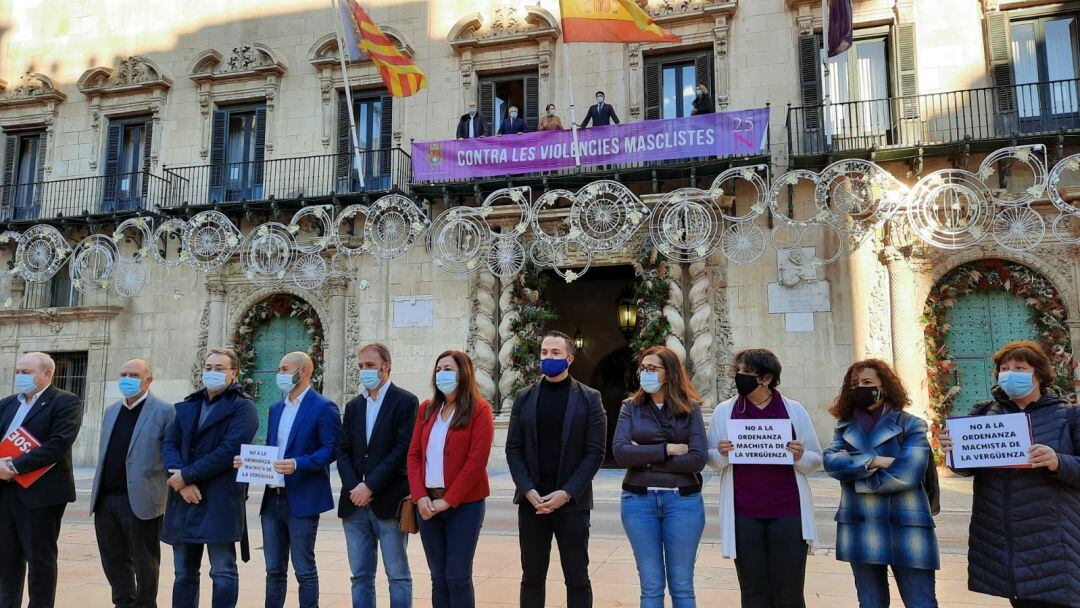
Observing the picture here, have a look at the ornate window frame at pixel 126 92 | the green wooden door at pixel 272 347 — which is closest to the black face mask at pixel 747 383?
the green wooden door at pixel 272 347

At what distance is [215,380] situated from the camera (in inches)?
217

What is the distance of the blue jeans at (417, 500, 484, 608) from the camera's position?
15.5 ft

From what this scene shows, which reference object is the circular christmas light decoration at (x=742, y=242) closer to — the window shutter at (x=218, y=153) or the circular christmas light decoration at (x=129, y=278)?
the window shutter at (x=218, y=153)

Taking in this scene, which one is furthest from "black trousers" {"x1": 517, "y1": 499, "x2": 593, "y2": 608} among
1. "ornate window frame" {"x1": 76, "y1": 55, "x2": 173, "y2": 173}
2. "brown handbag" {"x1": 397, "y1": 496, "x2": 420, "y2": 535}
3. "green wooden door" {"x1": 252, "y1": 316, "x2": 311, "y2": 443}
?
"ornate window frame" {"x1": 76, "y1": 55, "x2": 173, "y2": 173}

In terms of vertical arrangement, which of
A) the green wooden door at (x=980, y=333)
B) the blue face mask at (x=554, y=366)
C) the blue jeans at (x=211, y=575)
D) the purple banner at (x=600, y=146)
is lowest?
the blue jeans at (x=211, y=575)

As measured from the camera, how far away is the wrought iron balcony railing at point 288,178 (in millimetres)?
17141

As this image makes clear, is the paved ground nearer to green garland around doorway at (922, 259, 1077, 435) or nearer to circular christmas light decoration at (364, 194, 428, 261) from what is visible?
green garland around doorway at (922, 259, 1077, 435)

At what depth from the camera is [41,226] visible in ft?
57.5

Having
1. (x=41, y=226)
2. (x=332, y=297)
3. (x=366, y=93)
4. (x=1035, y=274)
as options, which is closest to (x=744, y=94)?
(x=1035, y=274)

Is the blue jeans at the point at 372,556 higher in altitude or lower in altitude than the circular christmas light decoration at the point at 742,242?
lower

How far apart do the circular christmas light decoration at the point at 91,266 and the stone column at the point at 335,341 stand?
4749 millimetres

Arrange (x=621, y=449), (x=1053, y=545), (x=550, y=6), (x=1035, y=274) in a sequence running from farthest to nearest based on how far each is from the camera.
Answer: (x=550, y=6), (x=1035, y=274), (x=621, y=449), (x=1053, y=545)

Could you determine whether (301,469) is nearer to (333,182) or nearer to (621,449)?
(621,449)

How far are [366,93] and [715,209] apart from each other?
8.59m
